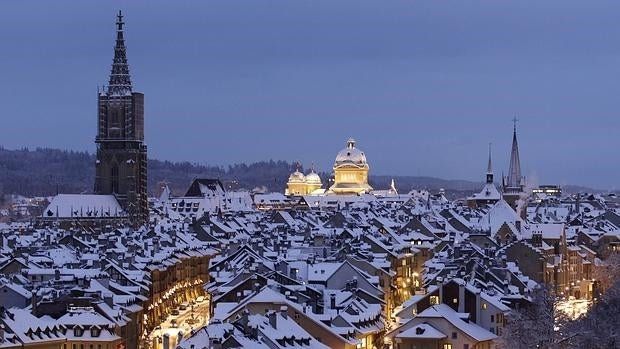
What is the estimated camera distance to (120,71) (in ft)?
637

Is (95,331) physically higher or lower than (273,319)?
lower

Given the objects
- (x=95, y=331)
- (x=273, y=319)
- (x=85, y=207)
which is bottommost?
(x=95, y=331)

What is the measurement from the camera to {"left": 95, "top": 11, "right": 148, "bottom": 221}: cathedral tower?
620ft

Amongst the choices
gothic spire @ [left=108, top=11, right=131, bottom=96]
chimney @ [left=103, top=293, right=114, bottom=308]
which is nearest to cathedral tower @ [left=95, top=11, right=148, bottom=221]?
gothic spire @ [left=108, top=11, right=131, bottom=96]

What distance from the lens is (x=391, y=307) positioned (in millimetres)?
106062

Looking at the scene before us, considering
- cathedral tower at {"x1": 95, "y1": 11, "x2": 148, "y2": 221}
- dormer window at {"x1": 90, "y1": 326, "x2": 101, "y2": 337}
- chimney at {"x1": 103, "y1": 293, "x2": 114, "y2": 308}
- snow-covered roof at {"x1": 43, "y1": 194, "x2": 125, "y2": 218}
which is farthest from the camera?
cathedral tower at {"x1": 95, "y1": 11, "x2": 148, "y2": 221}

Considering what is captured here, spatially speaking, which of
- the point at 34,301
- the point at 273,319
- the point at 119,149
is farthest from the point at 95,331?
the point at 119,149

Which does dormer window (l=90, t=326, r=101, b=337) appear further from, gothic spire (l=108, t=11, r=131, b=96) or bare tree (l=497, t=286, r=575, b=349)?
gothic spire (l=108, t=11, r=131, b=96)

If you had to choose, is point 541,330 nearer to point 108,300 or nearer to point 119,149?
point 108,300

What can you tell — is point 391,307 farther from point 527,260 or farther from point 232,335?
point 232,335

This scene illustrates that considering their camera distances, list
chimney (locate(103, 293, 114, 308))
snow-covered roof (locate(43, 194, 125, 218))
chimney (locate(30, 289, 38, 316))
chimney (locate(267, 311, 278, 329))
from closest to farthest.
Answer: chimney (locate(267, 311, 278, 329)) → chimney (locate(30, 289, 38, 316)) → chimney (locate(103, 293, 114, 308)) → snow-covered roof (locate(43, 194, 125, 218))

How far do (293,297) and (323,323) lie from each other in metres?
4.23

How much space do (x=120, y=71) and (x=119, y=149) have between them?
9.93 meters

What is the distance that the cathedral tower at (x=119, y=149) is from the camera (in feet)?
620
